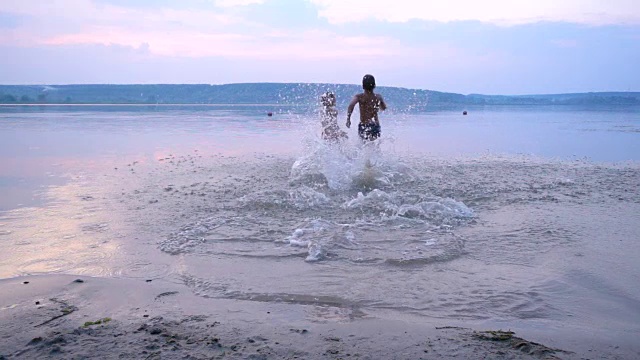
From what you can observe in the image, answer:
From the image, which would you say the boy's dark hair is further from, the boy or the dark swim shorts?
the dark swim shorts

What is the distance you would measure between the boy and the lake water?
44cm

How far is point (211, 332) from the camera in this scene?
3.84m

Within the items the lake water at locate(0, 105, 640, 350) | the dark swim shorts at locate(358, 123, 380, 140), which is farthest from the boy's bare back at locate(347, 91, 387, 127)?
the lake water at locate(0, 105, 640, 350)

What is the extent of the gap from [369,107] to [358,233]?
6373mm

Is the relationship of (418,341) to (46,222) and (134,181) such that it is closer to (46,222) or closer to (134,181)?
(46,222)

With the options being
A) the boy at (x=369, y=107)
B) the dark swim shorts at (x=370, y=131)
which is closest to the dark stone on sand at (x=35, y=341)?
the boy at (x=369, y=107)

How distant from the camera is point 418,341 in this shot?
12.2 ft

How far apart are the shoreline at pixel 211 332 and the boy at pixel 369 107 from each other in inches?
342

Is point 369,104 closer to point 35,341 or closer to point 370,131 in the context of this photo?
point 370,131

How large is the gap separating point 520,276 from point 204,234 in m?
3.83

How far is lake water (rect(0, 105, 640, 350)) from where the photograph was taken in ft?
15.4

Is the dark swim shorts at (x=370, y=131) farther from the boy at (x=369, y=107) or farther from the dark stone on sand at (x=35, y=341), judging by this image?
the dark stone on sand at (x=35, y=341)

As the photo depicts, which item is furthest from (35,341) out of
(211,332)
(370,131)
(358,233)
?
(370,131)

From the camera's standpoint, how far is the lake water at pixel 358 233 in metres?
4.68
